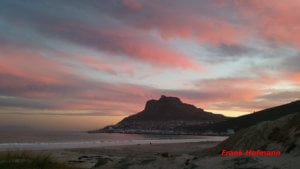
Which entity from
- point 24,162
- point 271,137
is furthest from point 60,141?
point 24,162

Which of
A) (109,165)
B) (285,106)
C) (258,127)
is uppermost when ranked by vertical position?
(285,106)

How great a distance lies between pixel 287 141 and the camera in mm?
17156

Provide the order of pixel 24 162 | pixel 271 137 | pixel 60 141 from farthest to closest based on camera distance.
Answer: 1. pixel 60 141
2. pixel 271 137
3. pixel 24 162

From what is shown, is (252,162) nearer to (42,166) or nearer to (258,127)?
(42,166)

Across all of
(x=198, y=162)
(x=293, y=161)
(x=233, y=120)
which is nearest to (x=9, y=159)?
(x=198, y=162)

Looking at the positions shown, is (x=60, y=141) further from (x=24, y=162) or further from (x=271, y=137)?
(x=24, y=162)

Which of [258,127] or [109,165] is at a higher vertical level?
[258,127]

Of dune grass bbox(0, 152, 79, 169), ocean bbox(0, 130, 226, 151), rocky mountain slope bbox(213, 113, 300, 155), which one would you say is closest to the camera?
dune grass bbox(0, 152, 79, 169)

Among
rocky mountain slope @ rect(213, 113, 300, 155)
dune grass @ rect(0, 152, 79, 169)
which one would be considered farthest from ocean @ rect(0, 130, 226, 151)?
dune grass @ rect(0, 152, 79, 169)

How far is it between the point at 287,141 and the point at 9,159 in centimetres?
1198

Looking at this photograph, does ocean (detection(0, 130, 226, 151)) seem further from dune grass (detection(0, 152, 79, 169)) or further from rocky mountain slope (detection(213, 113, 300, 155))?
dune grass (detection(0, 152, 79, 169))

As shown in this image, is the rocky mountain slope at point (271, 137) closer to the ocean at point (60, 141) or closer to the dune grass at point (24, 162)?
the dune grass at point (24, 162)

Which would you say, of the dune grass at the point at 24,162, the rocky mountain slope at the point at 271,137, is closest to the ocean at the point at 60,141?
the rocky mountain slope at the point at 271,137

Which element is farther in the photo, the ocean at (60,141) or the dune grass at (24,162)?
the ocean at (60,141)
